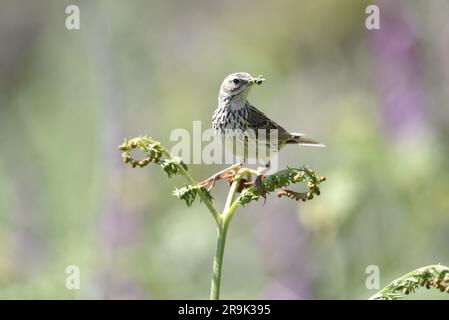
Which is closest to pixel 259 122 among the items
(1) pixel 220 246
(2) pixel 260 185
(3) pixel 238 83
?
(3) pixel 238 83

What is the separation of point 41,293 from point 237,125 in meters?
1.79

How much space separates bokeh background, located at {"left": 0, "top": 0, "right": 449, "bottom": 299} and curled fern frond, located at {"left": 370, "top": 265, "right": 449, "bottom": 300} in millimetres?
2883

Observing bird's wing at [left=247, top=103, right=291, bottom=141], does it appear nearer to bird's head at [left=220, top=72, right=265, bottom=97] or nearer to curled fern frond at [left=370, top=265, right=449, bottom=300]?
bird's head at [left=220, top=72, right=265, bottom=97]

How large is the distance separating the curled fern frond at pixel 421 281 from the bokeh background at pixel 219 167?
288cm

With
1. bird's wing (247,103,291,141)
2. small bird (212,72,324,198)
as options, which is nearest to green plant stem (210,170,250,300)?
small bird (212,72,324,198)

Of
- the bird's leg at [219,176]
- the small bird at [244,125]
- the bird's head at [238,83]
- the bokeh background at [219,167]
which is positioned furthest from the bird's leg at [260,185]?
the bokeh background at [219,167]

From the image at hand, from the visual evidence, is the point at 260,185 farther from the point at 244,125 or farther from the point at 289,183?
the point at 244,125

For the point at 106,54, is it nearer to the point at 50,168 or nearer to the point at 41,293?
the point at 50,168

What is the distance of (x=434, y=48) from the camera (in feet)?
23.1

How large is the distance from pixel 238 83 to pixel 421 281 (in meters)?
2.42

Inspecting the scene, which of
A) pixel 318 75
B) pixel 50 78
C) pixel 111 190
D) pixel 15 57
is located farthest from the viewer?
pixel 15 57

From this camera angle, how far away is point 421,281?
2760mm
